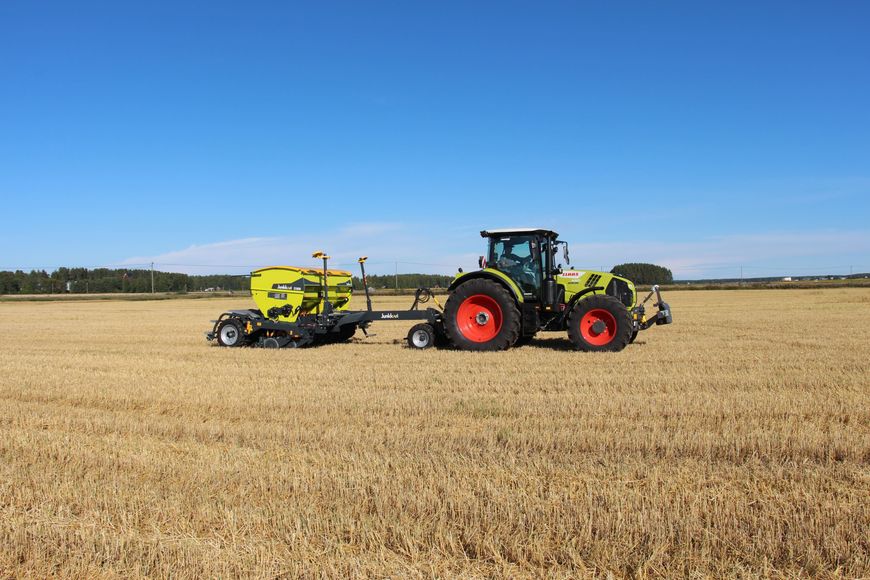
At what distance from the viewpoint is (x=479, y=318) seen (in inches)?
464

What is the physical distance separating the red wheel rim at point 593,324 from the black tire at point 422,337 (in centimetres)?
280

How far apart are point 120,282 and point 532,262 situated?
5377 centimetres

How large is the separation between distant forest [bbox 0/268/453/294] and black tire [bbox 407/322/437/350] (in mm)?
42841

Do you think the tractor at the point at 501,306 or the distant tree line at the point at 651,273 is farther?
the distant tree line at the point at 651,273

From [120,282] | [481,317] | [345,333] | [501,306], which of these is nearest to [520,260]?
[501,306]

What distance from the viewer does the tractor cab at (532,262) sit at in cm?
1167

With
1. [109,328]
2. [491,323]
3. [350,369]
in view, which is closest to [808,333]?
[491,323]

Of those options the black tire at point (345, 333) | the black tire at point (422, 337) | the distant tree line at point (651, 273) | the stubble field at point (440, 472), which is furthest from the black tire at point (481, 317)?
the distant tree line at point (651, 273)

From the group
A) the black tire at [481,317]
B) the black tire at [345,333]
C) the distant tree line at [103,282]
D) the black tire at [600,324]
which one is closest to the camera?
the black tire at [600,324]

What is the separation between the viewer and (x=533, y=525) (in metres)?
3.73

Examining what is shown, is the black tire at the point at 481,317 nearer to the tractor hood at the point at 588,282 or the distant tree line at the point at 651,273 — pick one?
the tractor hood at the point at 588,282

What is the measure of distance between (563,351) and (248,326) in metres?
5.95

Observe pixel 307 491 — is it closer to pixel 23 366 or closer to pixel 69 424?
pixel 69 424

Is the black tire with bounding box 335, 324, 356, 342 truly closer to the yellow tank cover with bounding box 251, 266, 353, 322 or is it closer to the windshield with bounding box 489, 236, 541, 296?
the yellow tank cover with bounding box 251, 266, 353, 322
